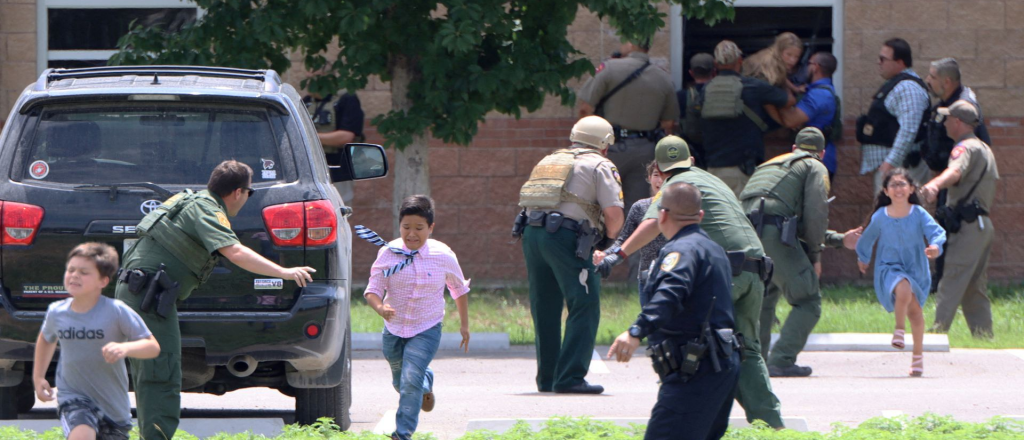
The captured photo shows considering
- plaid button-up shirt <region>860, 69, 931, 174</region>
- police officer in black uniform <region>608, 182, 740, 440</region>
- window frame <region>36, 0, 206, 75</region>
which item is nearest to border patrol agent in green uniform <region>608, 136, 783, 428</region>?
police officer in black uniform <region>608, 182, 740, 440</region>

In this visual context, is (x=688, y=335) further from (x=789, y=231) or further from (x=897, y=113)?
(x=897, y=113)

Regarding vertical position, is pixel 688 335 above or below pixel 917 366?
above

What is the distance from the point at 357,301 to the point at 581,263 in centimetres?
440

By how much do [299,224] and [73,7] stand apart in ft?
28.1

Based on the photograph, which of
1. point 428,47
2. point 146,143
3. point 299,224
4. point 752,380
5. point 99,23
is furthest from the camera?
point 99,23

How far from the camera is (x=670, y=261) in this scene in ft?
17.0

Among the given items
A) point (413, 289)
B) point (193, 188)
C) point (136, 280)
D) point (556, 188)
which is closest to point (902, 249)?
point (556, 188)

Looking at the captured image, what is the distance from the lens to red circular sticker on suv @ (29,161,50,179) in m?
6.35

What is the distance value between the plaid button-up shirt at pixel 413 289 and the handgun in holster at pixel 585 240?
1.71 metres

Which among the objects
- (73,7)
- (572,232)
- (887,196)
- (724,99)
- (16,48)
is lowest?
(572,232)

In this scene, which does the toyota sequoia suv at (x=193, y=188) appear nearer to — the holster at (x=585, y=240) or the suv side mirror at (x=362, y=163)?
the suv side mirror at (x=362, y=163)

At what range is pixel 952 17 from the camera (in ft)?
44.1

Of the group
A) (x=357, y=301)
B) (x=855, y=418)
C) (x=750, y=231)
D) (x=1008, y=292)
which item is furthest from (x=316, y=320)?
(x=1008, y=292)

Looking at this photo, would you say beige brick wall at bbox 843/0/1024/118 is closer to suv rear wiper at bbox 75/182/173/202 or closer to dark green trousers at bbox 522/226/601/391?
dark green trousers at bbox 522/226/601/391
